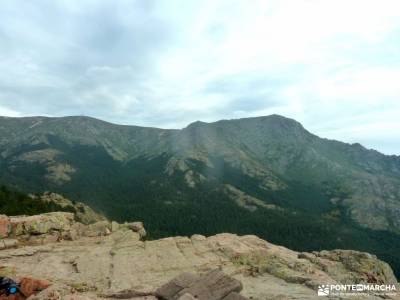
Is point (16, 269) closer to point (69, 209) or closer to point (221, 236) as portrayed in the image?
point (221, 236)

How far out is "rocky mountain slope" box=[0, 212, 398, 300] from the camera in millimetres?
36625

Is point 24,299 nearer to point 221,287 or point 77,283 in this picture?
point 77,283

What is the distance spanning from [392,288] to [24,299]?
3507cm

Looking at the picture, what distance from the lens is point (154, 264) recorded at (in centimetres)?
5222

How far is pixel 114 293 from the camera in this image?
1441 inches

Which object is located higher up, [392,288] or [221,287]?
[221,287]

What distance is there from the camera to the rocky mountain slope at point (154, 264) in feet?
120

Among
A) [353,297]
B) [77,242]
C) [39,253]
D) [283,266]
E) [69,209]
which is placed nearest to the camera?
[353,297]

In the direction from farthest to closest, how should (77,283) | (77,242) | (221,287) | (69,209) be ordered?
(69,209)
(77,242)
(77,283)
(221,287)

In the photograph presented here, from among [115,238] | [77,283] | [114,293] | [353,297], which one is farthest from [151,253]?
[353,297]

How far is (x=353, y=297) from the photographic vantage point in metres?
36.4

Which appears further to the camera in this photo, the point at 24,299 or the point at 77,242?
the point at 77,242

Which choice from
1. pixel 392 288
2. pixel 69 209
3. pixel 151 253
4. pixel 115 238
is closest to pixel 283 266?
pixel 392 288

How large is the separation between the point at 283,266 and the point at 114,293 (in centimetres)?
2236
